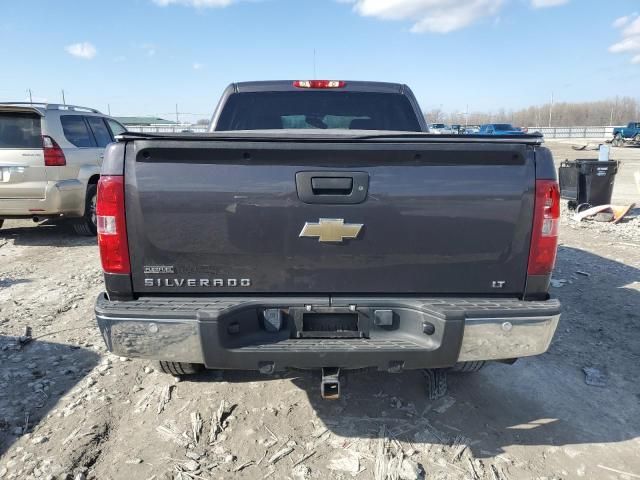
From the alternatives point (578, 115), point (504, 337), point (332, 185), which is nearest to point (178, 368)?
point (332, 185)

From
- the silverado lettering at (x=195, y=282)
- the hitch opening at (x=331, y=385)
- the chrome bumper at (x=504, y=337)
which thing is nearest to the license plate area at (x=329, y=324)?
the hitch opening at (x=331, y=385)

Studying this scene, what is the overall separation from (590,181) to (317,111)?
313 inches

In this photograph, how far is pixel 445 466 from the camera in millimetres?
2586

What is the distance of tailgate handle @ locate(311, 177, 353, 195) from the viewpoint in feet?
7.70

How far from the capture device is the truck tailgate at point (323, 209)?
7.64 feet

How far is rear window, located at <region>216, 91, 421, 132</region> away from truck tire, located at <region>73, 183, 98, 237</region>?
4.06 m

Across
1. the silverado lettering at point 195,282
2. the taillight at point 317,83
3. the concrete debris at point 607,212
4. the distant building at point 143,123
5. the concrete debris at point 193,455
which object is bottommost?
the concrete debris at point 193,455

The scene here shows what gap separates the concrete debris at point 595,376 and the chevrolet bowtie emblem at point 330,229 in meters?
2.38

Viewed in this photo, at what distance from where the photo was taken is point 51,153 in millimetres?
6773

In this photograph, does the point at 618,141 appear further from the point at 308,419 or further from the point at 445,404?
the point at 308,419

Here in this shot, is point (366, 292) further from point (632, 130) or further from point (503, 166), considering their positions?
point (632, 130)

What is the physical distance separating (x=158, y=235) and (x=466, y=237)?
1.56 meters

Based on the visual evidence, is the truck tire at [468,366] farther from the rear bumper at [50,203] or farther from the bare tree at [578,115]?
the bare tree at [578,115]

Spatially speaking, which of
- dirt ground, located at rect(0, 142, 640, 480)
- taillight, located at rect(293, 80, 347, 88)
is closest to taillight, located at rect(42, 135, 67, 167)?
dirt ground, located at rect(0, 142, 640, 480)
